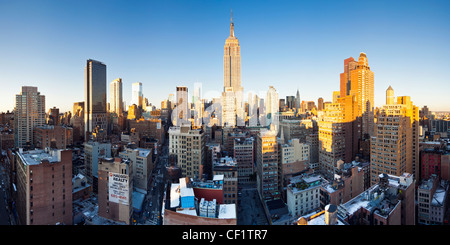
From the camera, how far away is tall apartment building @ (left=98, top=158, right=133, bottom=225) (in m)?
8.41

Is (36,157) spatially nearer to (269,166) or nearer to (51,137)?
(269,166)

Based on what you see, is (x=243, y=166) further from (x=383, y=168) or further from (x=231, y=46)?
(x=231, y=46)

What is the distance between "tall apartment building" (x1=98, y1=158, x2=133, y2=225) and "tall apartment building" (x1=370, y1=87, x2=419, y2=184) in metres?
9.73

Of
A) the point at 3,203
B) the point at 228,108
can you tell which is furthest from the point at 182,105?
the point at 3,203

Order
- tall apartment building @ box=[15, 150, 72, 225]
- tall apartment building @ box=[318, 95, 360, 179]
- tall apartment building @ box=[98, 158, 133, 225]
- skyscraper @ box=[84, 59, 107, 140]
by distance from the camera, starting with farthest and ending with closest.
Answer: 1. skyscraper @ box=[84, 59, 107, 140]
2. tall apartment building @ box=[318, 95, 360, 179]
3. tall apartment building @ box=[98, 158, 133, 225]
4. tall apartment building @ box=[15, 150, 72, 225]

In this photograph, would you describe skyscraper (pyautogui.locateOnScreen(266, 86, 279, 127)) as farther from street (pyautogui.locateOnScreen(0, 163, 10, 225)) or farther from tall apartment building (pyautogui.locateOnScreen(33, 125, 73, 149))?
street (pyautogui.locateOnScreen(0, 163, 10, 225))

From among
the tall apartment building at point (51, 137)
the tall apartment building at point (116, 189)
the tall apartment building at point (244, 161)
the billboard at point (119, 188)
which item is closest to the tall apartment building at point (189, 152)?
the tall apartment building at point (244, 161)

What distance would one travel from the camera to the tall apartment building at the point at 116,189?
27.6 ft

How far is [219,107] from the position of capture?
103 ft

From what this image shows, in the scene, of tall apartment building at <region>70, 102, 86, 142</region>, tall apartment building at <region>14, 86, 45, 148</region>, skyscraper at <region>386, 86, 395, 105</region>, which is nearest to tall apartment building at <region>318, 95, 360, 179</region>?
skyscraper at <region>386, 86, 395, 105</region>

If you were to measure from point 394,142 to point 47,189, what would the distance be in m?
12.5

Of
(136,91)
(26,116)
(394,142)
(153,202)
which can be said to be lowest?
(153,202)

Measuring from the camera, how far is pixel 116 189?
28.0 ft

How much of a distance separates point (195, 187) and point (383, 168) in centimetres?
792
